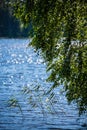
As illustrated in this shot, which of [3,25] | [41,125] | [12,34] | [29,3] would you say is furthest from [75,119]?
[12,34]

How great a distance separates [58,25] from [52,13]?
0.54 m

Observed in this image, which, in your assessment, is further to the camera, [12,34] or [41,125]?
[12,34]

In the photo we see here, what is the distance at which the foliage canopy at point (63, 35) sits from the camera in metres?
16.0

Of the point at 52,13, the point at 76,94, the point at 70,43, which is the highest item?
the point at 52,13

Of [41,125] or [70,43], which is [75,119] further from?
[70,43]

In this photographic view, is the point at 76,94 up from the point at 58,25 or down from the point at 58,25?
down

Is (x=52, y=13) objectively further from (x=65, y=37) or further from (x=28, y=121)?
(x=28, y=121)

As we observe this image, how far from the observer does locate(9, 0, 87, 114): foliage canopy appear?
629 inches

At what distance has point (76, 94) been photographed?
16953 millimetres

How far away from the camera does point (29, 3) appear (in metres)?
16.1

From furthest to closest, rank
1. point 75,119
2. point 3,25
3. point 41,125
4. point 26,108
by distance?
point 3,25
point 26,108
point 75,119
point 41,125

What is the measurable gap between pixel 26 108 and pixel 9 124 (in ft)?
15.5

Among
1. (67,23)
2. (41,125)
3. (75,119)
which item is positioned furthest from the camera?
(75,119)

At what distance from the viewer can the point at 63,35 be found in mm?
16281
